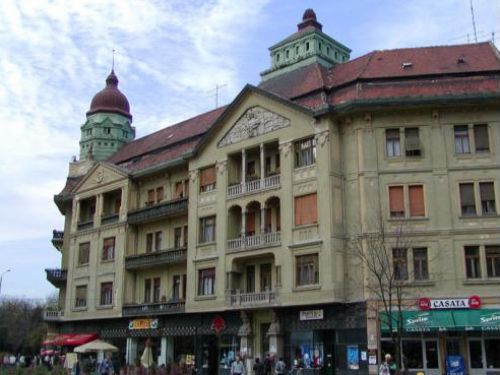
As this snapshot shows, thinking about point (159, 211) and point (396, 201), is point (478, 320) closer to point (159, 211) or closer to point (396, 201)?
point (396, 201)

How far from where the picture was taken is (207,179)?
142 ft

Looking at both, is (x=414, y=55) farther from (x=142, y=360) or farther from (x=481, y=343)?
(x=142, y=360)

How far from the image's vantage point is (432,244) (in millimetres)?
34000

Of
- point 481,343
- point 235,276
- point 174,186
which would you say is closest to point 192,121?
point 174,186

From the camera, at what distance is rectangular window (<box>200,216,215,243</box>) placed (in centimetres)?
4194

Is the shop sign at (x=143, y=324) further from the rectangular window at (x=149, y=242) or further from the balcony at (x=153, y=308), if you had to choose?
the rectangular window at (x=149, y=242)

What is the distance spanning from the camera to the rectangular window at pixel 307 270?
35531mm

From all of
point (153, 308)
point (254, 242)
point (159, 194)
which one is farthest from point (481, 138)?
point (153, 308)

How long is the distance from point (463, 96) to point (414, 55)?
6.22 metres

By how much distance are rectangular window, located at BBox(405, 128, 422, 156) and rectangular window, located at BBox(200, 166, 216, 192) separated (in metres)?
12.8

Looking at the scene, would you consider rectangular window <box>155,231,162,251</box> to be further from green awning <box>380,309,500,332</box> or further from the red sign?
green awning <box>380,309,500,332</box>

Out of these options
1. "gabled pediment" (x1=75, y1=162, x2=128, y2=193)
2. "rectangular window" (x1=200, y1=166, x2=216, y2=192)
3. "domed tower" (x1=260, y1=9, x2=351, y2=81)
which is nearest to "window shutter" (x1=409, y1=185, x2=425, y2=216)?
"rectangular window" (x1=200, y1=166, x2=216, y2=192)

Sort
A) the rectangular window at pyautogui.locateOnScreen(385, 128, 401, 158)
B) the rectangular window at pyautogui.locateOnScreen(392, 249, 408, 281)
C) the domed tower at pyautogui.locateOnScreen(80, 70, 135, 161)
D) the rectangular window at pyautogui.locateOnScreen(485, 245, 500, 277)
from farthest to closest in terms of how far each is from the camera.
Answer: the domed tower at pyautogui.locateOnScreen(80, 70, 135, 161), the rectangular window at pyautogui.locateOnScreen(385, 128, 401, 158), the rectangular window at pyautogui.locateOnScreen(392, 249, 408, 281), the rectangular window at pyautogui.locateOnScreen(485, 245, 500, 277)

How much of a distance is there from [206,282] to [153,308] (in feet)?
17.8
